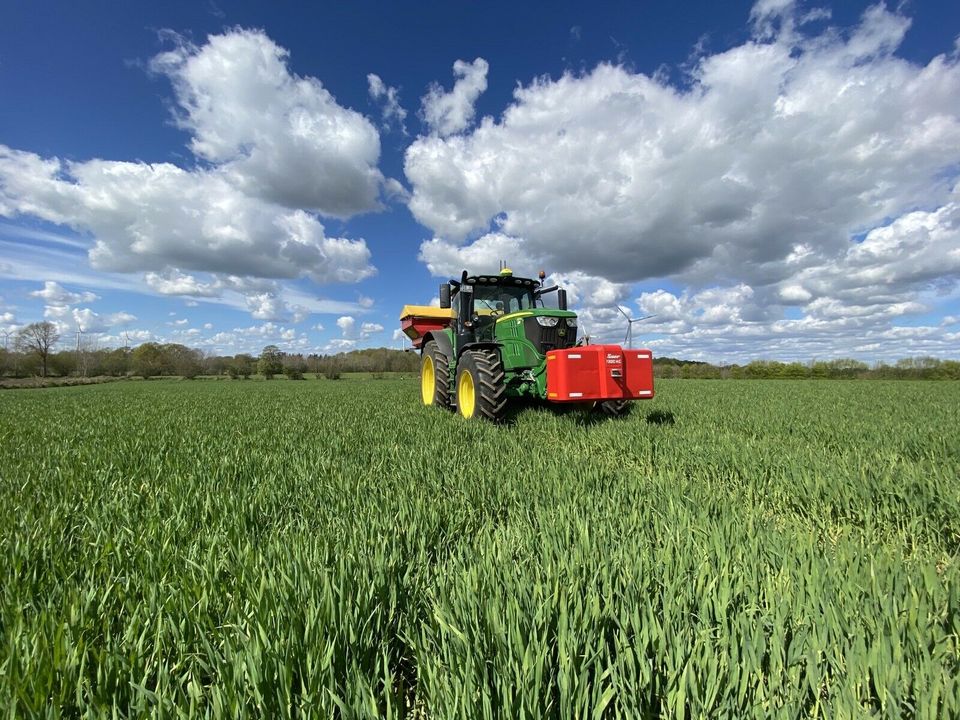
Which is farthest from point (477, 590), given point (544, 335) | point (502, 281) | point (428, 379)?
point (428, 379)

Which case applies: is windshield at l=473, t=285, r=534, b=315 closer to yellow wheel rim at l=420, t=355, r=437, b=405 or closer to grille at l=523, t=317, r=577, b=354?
grille at l=523, t=317, r=577, b=354

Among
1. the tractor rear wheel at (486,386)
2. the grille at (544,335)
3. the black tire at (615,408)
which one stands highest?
the grille at (544,335)

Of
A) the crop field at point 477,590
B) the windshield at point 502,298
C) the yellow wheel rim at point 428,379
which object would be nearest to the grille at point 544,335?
the windshield at point 502,298

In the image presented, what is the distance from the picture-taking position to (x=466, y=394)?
7.65 meters

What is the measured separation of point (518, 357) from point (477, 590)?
5691 millimetres

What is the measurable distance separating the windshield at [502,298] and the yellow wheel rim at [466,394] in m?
1.53

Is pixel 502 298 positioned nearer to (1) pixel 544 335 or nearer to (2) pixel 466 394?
(1) pixel 544 335

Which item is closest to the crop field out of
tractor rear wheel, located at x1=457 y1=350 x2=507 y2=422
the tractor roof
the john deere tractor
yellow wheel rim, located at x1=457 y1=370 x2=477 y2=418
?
the john deere tractor

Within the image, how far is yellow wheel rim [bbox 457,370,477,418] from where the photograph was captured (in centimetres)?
748

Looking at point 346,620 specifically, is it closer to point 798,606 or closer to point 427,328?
point 798,606

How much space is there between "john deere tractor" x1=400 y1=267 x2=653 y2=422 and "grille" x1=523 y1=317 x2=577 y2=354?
0.02 metres

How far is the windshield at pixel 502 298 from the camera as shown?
838 cm

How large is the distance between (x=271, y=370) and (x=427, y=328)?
148 ft

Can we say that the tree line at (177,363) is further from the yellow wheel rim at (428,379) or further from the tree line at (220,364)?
the yellow wheel rim at (428,379)
